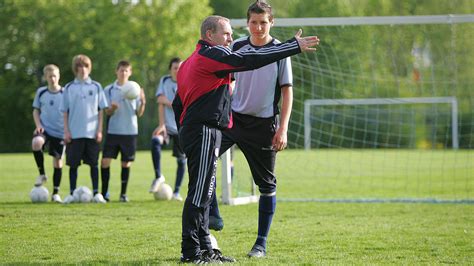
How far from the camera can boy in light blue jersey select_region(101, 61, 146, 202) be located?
36.3 feet

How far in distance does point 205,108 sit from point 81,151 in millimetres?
5425

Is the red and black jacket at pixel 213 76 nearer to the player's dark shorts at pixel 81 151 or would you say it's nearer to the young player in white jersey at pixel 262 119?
the young player in white jersey at pixel 262 119

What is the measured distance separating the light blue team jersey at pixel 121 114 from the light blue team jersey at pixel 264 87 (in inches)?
189

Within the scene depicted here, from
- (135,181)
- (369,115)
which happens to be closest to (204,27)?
(135,181)

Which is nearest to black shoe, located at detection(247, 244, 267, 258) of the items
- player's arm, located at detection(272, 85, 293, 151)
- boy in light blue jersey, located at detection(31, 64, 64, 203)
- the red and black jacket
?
player's arm, located at detection(272, 85, 293, 151)

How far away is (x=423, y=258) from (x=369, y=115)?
78.3 feet

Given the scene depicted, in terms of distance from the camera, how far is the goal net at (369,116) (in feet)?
41.0

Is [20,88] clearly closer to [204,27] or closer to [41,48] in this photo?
[41,48]

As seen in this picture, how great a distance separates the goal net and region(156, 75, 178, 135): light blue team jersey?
1276 mm

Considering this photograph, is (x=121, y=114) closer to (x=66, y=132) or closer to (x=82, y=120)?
(x=82, y=120)

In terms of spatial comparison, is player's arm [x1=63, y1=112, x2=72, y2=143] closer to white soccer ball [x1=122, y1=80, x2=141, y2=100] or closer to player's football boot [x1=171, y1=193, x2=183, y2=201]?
white soccer ball [x1=122, y1=80, x2=141, y2=100]

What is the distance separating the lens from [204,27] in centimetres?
580

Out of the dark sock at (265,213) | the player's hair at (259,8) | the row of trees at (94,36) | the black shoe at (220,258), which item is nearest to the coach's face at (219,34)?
the player's hair at (259,8)

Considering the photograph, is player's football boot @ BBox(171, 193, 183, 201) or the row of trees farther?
the row of trees
